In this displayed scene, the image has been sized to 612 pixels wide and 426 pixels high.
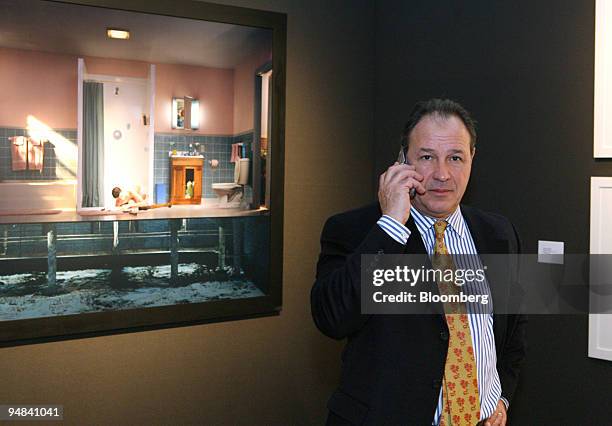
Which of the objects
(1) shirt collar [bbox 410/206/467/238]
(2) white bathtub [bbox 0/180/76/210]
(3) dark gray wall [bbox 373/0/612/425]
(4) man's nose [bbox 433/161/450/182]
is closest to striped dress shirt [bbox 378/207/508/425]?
(1) shirt collar [bbox 410/206/467/238]

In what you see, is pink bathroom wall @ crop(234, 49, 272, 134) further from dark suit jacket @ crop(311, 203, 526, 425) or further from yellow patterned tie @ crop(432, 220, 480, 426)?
yellow patterned tie @ crop(432, 220, 480, 426)

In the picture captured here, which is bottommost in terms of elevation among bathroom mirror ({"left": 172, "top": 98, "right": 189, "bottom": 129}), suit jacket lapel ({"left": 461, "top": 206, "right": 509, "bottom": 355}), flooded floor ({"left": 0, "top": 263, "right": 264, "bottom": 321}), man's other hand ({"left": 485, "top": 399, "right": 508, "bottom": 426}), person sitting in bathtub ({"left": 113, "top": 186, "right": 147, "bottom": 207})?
man's other hand ({"left": 485, "top": 399, "right": 508, "bottom": 426})

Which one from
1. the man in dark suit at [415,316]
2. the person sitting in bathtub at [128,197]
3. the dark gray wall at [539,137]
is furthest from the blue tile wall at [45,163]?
the dark gray wall at [539,137]

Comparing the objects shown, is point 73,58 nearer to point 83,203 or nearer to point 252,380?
point 83,203

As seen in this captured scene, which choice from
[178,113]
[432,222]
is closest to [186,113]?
[178,113]

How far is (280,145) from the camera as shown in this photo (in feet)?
11.1

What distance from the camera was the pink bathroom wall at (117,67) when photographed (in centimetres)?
284

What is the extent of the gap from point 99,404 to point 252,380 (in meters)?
0.88

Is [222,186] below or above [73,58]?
below

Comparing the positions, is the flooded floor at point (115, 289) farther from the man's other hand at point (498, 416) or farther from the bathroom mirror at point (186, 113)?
the man's other hand at point (498, 416)

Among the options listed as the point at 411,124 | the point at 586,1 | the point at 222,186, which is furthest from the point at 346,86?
the point at 411,124

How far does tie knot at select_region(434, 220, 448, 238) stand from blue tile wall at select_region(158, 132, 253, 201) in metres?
1.65

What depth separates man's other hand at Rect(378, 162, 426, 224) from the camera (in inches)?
64.2

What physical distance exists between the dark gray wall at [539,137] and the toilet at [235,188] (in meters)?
1.20
